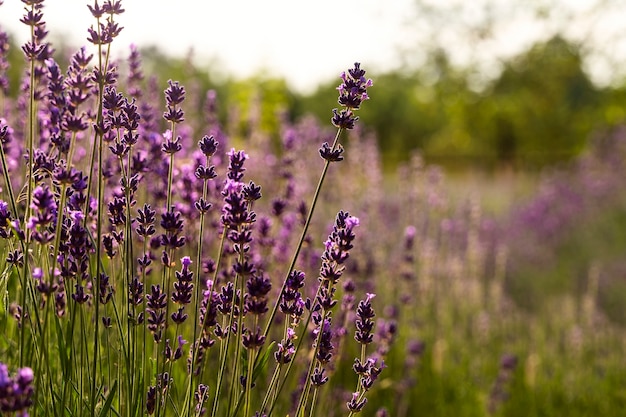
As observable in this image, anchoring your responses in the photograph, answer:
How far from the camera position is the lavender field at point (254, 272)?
1823mm

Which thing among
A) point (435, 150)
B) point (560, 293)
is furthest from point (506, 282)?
point (435, 150)

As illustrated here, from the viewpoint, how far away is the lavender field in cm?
182

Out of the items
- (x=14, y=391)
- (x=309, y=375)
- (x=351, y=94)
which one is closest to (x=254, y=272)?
(x=309, y=375)

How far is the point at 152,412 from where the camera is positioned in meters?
1.91

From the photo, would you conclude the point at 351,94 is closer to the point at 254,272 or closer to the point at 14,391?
the point at 254,272

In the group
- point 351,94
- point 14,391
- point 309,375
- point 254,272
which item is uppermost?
point 351,94

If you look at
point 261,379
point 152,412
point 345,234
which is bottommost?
point 152,412

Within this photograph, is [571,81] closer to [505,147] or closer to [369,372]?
[505,147]

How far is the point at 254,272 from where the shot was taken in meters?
1.89

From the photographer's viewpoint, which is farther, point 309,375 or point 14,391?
point 309,375

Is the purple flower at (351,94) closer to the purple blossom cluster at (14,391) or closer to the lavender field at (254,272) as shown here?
the lavender field at (254,272)

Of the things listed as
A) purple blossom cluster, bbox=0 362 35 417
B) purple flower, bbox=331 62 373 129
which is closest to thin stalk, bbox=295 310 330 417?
purple flower, bbox=331 62 373 129

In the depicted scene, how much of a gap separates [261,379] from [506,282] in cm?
684

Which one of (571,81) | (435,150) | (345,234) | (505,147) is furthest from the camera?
(435,150)
